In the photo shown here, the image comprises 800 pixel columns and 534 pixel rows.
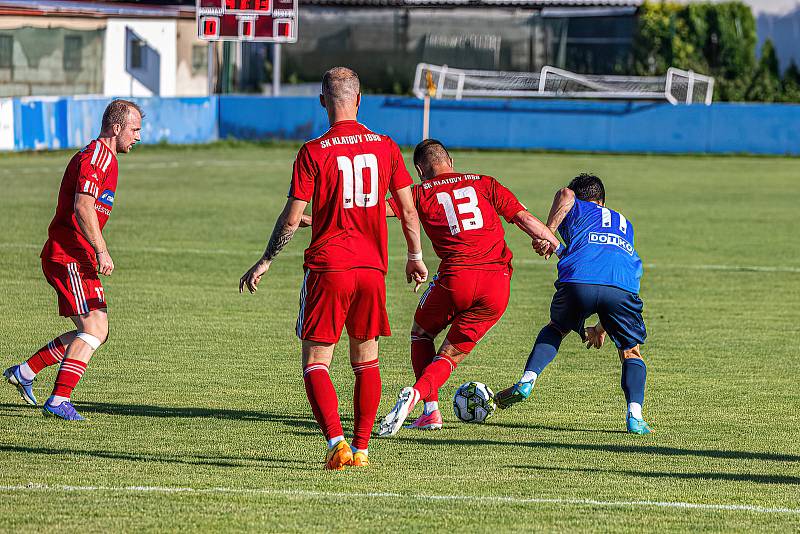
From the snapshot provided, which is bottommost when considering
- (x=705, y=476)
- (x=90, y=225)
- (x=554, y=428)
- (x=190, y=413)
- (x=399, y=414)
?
(x=190, y=413)

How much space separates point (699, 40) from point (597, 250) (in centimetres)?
4481

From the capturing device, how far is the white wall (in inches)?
1677

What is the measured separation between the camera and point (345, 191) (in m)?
6.59

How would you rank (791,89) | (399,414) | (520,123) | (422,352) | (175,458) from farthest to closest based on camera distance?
(791,89) < (520,123) < (422,352) < (399,414) < (175,458)

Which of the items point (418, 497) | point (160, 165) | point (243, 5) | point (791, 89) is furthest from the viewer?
point (791, 89)

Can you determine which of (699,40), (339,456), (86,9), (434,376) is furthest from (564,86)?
(339,456)

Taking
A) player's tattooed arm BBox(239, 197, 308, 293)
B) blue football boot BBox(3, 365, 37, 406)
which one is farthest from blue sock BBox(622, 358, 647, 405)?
blue football boot BBox(3, 365, 37, 406)

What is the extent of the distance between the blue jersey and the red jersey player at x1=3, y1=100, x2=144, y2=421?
275 cm

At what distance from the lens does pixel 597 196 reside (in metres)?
8.35

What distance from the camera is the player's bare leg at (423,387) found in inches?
280

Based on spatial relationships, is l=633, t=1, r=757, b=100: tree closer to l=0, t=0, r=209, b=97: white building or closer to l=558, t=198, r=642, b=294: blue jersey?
l=0, t=0, r=209, b=97: white building

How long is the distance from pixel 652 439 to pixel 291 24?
91.1 ft

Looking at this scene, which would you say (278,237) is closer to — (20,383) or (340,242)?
(340,242)

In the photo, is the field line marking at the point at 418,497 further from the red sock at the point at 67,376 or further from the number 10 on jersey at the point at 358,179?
the red sock at the point at 67,376
